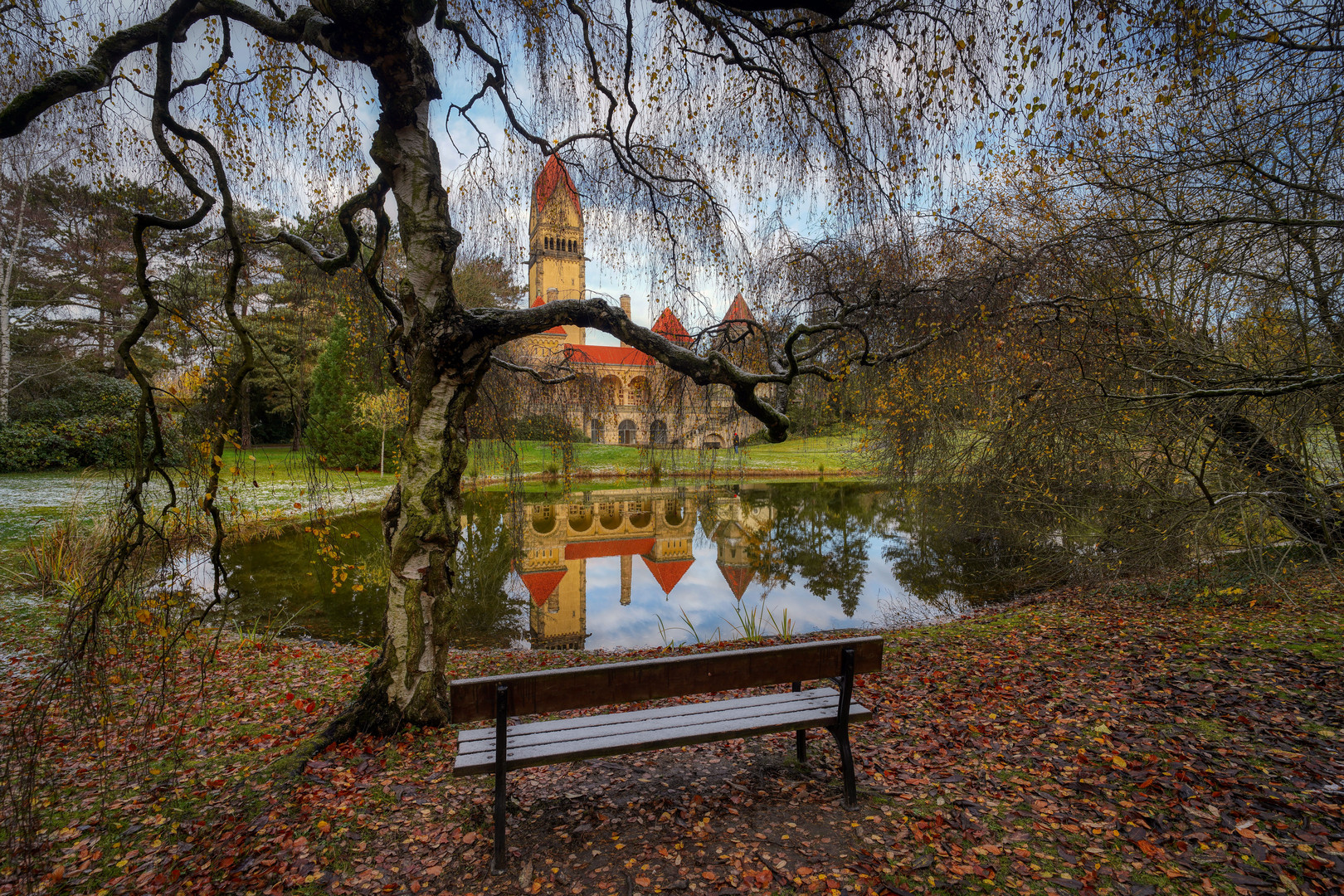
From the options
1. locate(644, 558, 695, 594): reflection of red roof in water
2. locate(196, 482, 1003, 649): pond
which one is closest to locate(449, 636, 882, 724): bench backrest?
locate(196, 482, 1003, 649): pond

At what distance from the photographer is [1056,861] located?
238cm

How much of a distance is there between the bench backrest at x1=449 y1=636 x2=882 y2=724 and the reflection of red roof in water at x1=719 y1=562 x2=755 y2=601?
630cm

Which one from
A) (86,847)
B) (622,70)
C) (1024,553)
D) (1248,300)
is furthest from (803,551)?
(86,847)

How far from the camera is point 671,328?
5.32m

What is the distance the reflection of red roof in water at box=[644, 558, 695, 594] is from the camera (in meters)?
10.2

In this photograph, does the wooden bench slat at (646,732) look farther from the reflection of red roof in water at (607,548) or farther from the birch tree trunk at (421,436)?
the reflection of red roof in water at (607,548)

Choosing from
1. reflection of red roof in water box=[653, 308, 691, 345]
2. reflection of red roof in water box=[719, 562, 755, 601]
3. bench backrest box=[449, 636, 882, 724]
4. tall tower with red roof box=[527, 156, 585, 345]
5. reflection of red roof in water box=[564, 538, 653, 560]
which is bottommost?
reflection of red roof in water box=[719, 562, 755, 601]

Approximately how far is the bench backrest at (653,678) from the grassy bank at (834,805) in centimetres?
62

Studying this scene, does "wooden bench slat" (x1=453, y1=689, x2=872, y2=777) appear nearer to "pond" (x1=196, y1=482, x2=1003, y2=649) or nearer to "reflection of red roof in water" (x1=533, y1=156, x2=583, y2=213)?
"pond" (x1=196, y1=482, x2=1003, y2=649)

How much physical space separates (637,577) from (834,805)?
7888 mm

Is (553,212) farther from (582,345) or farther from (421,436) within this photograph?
(582,345)

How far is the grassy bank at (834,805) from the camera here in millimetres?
2355

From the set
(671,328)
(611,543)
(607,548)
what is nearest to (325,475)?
(671,328)

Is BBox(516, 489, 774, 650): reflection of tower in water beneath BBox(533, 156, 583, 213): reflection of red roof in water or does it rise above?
beneath
